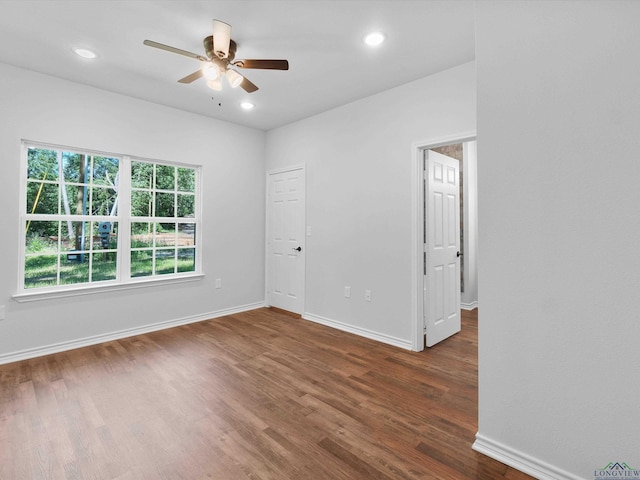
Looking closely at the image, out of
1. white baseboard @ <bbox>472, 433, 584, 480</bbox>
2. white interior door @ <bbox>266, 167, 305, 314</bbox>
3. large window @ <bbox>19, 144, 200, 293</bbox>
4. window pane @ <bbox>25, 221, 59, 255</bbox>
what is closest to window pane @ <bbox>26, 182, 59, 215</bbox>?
large window @ <bbox>19, 144, 200, 293</bbox>

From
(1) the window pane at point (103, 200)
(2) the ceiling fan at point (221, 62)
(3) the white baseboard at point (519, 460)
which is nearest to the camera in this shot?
(3) the white baseboard at point (519, 460)

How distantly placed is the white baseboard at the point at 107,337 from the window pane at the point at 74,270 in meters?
0.65

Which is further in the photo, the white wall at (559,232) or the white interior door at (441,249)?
the white interior door at (441,249)

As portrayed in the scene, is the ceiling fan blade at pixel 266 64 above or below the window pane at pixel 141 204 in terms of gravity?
above

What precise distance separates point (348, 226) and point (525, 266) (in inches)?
92.1

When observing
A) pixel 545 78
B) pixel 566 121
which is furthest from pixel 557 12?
pixel 566 121

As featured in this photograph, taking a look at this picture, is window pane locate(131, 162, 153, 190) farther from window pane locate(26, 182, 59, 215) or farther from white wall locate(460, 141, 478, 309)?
white wall locate(460, 141, 478, 309)

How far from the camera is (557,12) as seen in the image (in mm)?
1543

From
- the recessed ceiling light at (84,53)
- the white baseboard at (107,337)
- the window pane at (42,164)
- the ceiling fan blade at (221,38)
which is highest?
the recessed ceiling light at (84,53)

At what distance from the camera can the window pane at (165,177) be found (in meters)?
4.04

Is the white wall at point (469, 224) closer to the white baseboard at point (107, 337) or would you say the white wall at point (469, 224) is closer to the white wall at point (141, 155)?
the white wall at point (141, 155)

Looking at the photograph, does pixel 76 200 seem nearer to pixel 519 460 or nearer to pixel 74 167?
pixel 74 167

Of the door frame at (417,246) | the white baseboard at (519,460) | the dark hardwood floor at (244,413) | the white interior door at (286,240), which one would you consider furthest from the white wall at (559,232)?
the white interior door at (286,240)

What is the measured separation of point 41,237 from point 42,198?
0.41 metres
